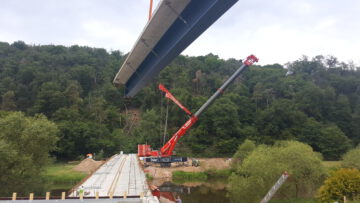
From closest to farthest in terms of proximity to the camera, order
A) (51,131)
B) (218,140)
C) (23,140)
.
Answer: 1. (23,140)
2. (51,131)
3. (218,140)

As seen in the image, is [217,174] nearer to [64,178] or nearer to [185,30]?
[64,178]

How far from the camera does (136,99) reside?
83.7 metres

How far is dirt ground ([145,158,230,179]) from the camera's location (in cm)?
3484

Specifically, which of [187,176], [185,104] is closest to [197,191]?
[187,176]

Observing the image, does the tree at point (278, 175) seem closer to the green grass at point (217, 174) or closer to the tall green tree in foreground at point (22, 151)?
the tall green tree in foreground at point (22, 151)

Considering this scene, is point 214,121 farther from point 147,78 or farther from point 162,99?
point 147,78

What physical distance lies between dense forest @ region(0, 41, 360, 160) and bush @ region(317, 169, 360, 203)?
35.8 m

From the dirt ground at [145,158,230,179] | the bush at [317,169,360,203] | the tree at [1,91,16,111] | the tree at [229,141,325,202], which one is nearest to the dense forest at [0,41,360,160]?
the tree at [1,91,16,111]

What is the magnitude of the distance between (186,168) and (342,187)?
25923mm

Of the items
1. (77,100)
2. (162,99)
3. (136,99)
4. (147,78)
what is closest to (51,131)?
(147,78)

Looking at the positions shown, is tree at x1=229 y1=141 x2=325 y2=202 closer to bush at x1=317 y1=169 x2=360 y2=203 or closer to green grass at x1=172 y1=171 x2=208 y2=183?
bush at x1=317 y1=169 x2=360 y2=203

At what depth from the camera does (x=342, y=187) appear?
1507 centimetres

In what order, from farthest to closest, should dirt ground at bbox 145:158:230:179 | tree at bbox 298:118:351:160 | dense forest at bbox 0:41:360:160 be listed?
dense forest at bbox 0:41:360:160, tree at bbox 298:118:351:160, dirt ground at bbox 145:158:230:179

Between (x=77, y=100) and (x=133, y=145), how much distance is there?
21.3 metres
